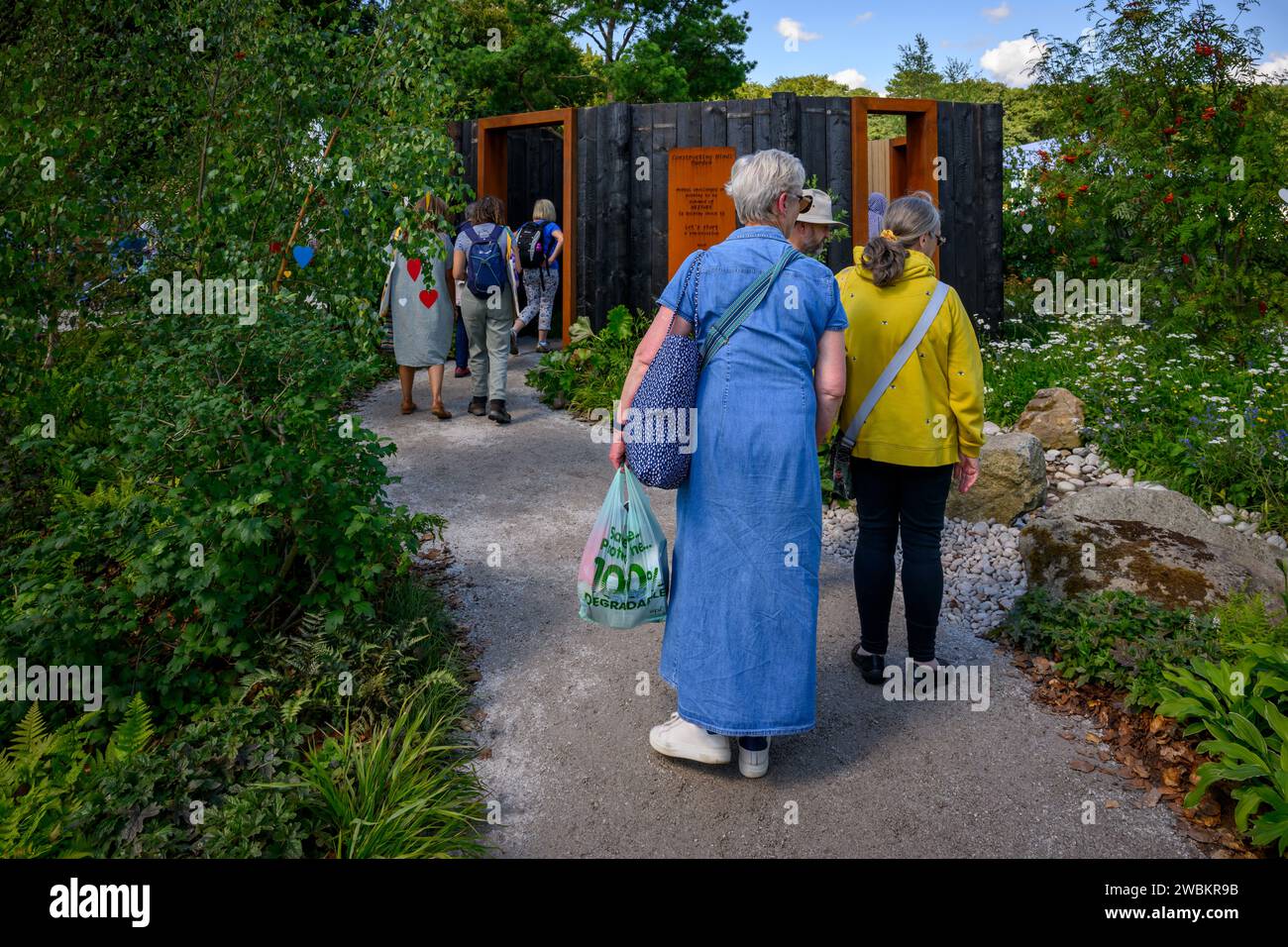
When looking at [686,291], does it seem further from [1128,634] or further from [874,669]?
[1128,634]

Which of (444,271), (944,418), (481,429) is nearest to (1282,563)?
(944,418)

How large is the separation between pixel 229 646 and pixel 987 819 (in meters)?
3.01

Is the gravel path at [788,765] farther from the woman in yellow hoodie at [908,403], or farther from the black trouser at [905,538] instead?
the woman in yellow hoodie at [908,403]

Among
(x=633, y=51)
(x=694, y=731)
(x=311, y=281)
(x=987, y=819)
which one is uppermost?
(x=633, y=51)

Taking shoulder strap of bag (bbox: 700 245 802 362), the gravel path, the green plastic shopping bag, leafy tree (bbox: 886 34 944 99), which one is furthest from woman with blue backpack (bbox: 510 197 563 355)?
leafy tree (bbox: 886 34 944 99)

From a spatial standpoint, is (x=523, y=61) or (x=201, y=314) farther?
(x=523, y=61)

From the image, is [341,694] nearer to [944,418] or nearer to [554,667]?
[554,667]

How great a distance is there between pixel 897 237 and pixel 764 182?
2.88 feet

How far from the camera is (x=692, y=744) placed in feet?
11.6

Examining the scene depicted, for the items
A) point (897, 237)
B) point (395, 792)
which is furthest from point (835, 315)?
point (395, 792)

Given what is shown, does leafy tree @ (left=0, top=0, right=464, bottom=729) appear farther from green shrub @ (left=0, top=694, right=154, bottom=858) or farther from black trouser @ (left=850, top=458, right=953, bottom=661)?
black trouser @ (left=850, top=458, right=953, bottom=661)

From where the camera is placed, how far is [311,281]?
16.0ft

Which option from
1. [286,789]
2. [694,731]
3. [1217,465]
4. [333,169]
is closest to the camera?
[286,789]

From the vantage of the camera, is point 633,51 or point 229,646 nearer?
point 229,646
